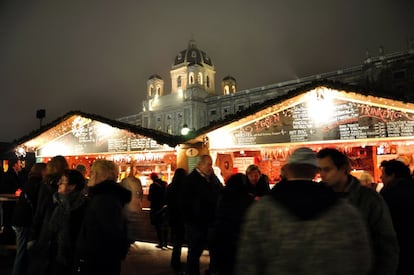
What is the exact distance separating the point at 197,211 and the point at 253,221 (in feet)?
11.0

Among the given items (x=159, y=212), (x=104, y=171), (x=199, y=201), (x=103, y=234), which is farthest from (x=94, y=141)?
(x=103, y=234)

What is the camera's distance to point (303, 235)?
1724 millimetres

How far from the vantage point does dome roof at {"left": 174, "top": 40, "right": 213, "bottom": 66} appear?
75.4m

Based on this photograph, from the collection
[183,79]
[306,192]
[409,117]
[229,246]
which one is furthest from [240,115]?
[183,79]

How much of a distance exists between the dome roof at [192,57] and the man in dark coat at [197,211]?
70664 millimetres

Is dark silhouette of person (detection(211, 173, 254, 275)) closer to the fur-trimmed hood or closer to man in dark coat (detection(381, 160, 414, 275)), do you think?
man in dark coat (detection(381, 160, 414, 275))

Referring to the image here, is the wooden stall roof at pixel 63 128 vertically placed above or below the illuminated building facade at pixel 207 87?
below

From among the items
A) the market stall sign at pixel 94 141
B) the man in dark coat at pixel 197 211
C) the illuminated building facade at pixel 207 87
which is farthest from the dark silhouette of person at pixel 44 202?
the illuminated building facade at pixel 207 87

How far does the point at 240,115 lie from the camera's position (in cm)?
969

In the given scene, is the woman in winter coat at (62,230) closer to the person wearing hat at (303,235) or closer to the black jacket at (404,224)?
the person wearing hat at (303,235)

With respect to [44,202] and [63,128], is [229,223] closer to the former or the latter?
[44,202]

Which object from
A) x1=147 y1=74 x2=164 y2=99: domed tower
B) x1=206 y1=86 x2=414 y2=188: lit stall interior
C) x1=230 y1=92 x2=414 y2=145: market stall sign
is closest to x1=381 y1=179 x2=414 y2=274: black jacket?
x1=206 y1=86 x2=414 y2=188: lit stall interior

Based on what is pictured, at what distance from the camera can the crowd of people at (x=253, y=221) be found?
1739 mm

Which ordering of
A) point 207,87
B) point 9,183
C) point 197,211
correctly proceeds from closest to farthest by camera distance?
point 197,211 < point 9,183 < point 207,87
